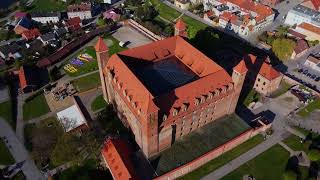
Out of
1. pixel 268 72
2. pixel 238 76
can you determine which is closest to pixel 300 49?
pixel 268 72

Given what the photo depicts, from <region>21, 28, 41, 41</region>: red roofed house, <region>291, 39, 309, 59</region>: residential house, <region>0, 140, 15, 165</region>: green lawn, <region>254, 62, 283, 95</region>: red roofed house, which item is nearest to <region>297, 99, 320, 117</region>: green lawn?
<region>254, 62, 283, 95</region>: red roofed house

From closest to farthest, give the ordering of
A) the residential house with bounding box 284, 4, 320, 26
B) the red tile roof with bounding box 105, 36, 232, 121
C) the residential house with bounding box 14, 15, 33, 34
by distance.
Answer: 1. the red tile roof with bounding box 105, 36, 232, 121
2. the residential house with bounding box 284, 4, 320, 26
3. the residential house with bounding box 14, 15, 33, 34

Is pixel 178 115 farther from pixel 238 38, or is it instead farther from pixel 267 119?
pixel 238 38

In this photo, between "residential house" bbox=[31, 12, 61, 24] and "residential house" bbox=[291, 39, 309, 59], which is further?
"residential house" bbox=[31, 12, 61, 24]

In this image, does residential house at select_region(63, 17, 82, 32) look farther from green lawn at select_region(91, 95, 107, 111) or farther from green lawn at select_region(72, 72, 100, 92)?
green lawn at select_region(91, 95, 107, 111)

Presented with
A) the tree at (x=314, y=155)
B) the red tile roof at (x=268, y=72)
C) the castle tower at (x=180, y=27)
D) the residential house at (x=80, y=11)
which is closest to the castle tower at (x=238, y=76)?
the red tile roof at (x=268, y=72)

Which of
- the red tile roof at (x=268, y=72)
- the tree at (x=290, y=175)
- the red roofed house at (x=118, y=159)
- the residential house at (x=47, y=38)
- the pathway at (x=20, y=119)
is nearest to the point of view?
the red roofed house at (x=118, y=159)

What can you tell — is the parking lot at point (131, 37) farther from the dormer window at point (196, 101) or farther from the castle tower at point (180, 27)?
the dormer window at point (196, 101)

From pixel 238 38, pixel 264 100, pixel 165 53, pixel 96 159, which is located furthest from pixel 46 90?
pixel 238 38
